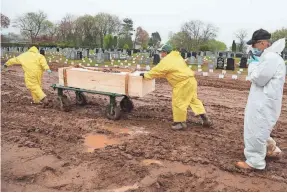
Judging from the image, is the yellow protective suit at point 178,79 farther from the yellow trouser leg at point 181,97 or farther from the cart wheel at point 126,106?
the cart wheel at point 126,106

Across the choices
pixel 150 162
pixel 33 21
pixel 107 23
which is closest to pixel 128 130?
pixel 150 162

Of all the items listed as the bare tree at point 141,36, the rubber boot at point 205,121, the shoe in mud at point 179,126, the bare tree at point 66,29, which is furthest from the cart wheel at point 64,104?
the bare tree at point 141,36

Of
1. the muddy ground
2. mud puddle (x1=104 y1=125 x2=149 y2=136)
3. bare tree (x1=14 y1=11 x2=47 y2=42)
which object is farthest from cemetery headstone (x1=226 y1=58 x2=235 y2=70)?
bare tree (x1=14 y1=11 x2=47 y2=42)

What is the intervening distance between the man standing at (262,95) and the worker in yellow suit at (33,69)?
5427 millimetres

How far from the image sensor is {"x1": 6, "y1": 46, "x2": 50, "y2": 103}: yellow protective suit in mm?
8203

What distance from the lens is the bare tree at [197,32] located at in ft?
161

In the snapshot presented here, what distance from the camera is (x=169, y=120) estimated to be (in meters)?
7.07

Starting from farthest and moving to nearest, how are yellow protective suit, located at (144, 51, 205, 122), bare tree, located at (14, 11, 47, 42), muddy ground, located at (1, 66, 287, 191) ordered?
bare tree, located at (14, 11, 47, 42) → yellow protective suit, located at (144, 51, 205, 122) → muddy ground, located at (1, 66, 287, 191)

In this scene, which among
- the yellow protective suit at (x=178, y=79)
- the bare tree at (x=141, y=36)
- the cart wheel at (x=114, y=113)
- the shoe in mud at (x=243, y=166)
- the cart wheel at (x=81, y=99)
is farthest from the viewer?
the bare tree at (x=141, y=36)

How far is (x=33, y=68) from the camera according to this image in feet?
27.0

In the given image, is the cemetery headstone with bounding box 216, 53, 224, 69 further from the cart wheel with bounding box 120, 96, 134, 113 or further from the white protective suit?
the white protective suit

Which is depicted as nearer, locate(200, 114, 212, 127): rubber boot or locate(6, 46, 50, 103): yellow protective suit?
locate(200, 114, 212, 127): rubber boot

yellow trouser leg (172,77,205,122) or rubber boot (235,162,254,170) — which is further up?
yellow trouser leg (172,77,205,122)

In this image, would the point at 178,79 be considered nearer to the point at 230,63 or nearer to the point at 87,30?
the point at 230,63
